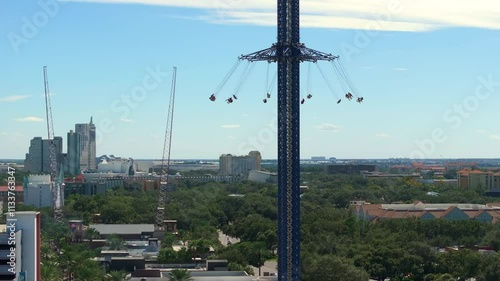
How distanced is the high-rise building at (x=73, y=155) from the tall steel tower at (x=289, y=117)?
401 feet

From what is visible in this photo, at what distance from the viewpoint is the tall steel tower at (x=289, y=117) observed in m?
32.1

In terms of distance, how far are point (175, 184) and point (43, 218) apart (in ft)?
205

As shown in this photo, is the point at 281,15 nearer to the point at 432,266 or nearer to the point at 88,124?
the point at 432,266

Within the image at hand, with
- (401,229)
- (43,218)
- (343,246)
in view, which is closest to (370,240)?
(343,246)

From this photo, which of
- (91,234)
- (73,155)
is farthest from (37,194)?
(73,155)

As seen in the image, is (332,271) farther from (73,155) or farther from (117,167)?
(117,167)

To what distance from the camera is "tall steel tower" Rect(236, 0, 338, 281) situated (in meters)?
32.1

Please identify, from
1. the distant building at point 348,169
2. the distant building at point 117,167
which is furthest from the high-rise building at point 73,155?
the distant building at point 348,169

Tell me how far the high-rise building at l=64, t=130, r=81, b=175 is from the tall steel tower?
401 ft

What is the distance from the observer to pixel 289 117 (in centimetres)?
3225

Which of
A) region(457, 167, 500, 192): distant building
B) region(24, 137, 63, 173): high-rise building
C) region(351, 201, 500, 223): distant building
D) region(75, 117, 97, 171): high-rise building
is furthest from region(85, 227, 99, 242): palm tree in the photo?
region(75, 117, 97, 171): high-rise building

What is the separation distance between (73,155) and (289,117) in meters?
134

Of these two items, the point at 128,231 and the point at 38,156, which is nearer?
the point at 128,231

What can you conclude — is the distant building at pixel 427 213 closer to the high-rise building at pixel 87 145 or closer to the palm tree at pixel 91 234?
the palm tree at pixel 91 234
